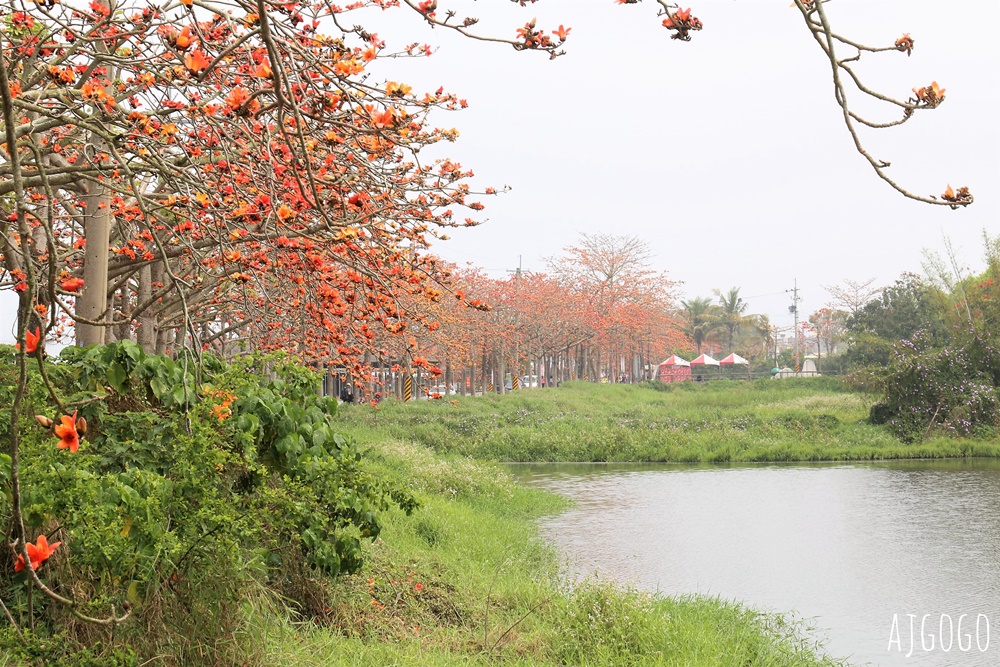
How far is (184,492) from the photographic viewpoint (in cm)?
412

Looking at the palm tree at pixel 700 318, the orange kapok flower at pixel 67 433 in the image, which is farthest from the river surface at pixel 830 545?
the palm tree at pixel 700 318

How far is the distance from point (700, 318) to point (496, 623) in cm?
6069

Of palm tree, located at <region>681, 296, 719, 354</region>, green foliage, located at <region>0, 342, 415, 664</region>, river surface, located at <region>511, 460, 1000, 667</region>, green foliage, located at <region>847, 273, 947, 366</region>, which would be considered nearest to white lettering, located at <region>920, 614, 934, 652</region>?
river surface, located at <region>511, 460, 1000, 667</region>

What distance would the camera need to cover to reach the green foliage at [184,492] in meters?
3.77

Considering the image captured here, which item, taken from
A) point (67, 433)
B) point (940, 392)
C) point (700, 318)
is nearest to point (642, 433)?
point (940, 392)

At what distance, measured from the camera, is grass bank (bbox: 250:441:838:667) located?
4824 millimetres

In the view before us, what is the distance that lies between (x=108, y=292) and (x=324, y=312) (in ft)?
10.1

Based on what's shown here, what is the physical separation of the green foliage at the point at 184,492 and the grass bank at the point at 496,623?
0.33 meters

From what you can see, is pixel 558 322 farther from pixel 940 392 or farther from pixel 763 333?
pixel 763 333

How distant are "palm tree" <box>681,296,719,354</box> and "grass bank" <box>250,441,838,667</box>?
57.4 meters

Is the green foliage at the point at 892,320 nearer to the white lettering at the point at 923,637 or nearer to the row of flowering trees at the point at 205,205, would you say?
the white lettering at the point at 923,637

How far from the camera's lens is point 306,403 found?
222 inches

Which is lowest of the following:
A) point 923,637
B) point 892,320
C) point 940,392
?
point 923,637

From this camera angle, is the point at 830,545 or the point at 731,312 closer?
the point at 830,545
